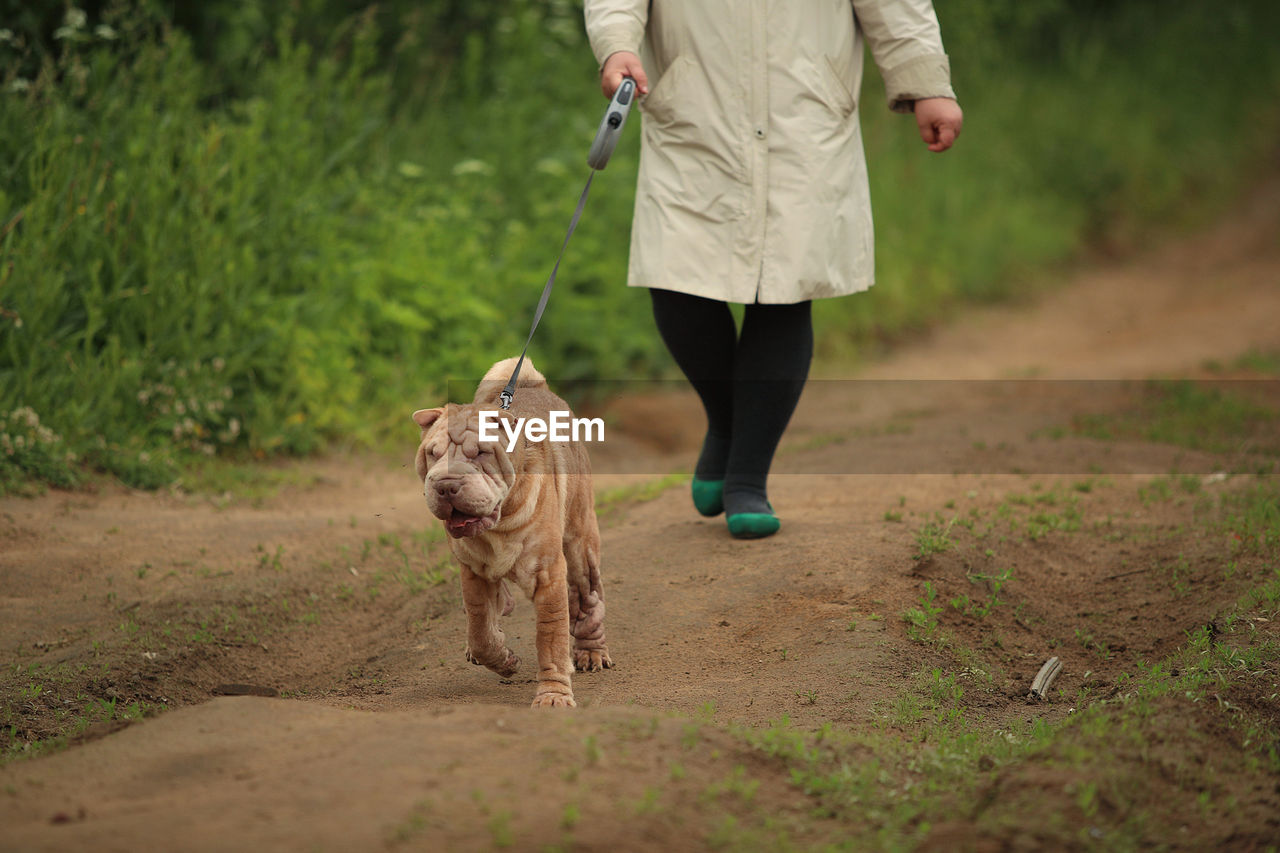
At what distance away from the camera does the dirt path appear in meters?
2.31

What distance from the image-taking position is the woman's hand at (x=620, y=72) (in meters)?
3.73

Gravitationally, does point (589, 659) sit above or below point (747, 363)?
below

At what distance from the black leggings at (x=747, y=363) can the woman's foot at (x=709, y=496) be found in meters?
0.11

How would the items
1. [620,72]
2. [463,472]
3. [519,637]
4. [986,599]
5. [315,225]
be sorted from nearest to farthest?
[463,472], [620,72], [519,637], [986,599], [315,225]

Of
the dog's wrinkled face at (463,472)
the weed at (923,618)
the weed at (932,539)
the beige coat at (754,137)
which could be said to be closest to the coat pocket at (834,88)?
the beige coat at (754,137)

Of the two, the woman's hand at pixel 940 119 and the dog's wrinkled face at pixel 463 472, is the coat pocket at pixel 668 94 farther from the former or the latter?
the dog's wrinkled face at pixel 463 472

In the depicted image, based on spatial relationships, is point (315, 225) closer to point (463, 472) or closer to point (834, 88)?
point (834, 88)

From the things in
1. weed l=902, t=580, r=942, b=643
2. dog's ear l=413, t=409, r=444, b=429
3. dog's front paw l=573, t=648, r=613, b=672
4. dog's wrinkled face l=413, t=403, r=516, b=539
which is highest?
dog's ear l=413, t=409, r=444, b=429

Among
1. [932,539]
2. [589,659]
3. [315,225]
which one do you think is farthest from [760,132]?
[315,225]

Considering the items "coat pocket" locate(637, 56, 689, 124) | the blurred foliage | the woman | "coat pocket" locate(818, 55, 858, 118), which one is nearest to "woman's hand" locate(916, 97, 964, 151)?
the woman

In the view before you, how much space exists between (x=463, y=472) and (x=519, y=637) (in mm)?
1266

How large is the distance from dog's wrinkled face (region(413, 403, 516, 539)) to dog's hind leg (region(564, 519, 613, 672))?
60 centimetres

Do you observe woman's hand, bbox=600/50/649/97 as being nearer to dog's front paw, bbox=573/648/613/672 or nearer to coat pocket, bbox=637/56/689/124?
coat pocket, bbox=637/56/689/124

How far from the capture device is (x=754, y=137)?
13.3 feet
